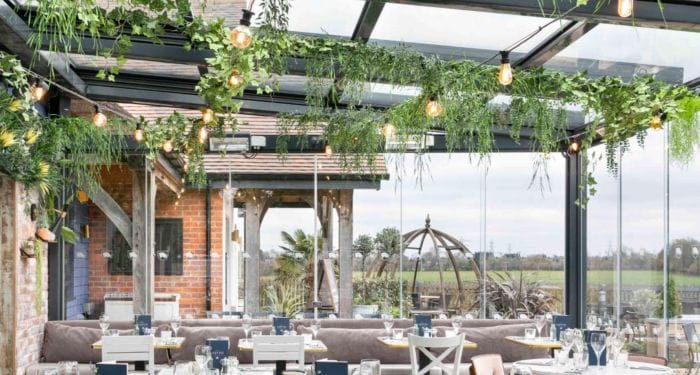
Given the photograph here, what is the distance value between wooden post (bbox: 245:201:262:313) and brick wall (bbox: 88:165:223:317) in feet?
1.29

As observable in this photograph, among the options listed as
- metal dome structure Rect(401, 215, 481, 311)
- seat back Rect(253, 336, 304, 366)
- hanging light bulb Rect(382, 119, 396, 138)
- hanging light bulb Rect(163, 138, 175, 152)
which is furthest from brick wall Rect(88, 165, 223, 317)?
hanging light bulb Rect(382, 119, 396, 138)

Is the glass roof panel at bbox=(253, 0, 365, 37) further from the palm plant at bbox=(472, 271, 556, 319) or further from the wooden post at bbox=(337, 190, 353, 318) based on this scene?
the palm plant at bbox=(472, 271, 556, 319)

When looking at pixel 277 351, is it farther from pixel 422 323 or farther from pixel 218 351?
pixel 422 323

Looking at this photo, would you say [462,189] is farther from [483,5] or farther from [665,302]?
[483,5]

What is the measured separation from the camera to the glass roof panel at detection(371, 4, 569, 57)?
621 cm

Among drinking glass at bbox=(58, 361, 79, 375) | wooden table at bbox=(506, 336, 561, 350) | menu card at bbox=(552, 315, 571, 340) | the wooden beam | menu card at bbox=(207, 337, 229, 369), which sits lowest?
wooden table at bbox=(506, 336, 561, 350)

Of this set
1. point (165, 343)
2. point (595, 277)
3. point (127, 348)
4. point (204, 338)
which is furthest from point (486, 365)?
point (595, 277)

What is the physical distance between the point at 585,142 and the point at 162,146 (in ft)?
16.7

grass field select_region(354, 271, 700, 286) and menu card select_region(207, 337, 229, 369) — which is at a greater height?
grass field select_region(354, 271, 700, 286)

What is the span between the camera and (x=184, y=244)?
1129cm

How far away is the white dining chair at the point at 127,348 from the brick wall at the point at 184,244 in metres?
3.39

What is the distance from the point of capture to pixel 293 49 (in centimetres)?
622

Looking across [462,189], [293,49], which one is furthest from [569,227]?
[293,49]

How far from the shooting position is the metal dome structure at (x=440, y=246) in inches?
456
